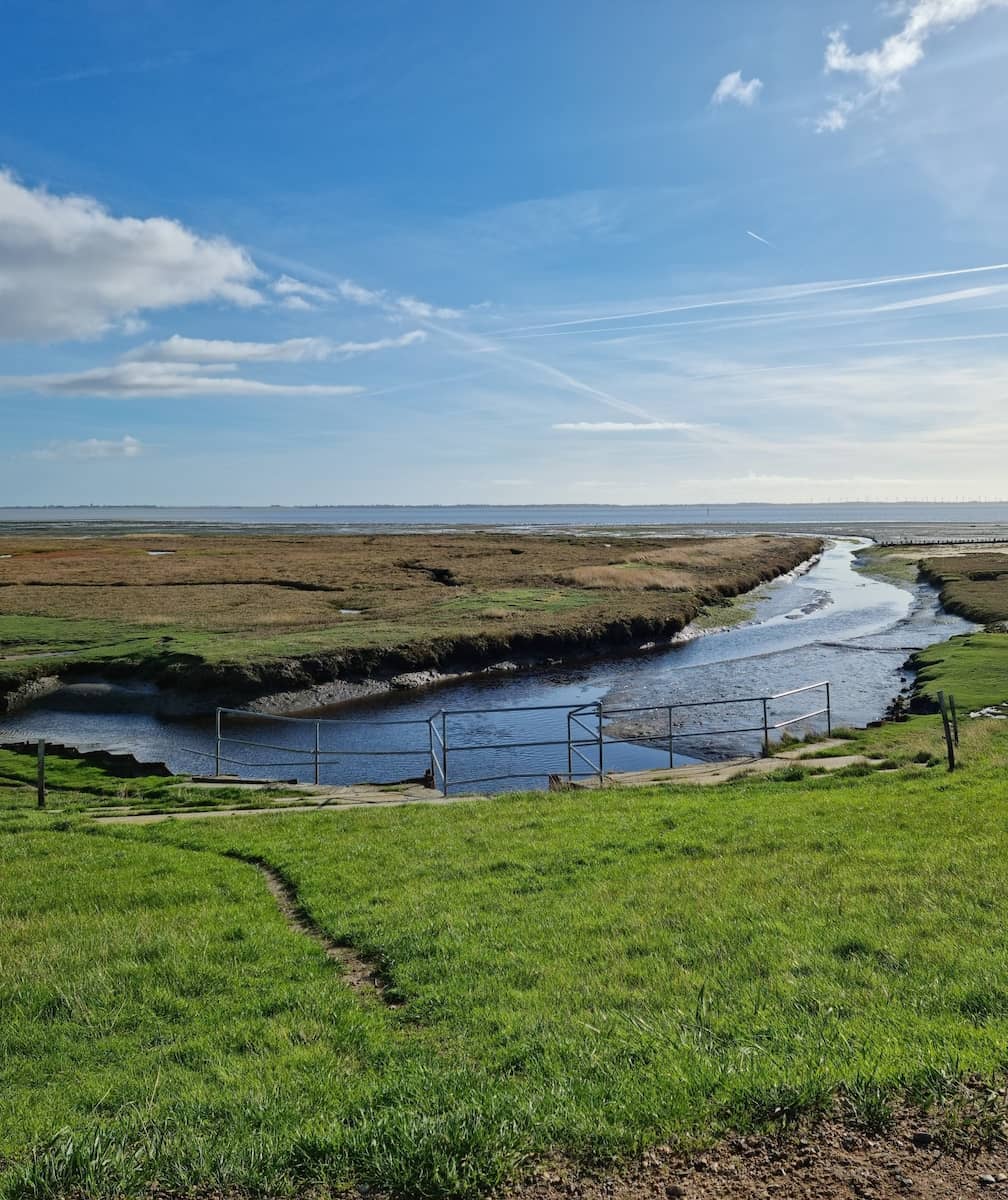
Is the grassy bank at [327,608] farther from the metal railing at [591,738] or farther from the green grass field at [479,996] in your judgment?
the green grass field at [479,996]

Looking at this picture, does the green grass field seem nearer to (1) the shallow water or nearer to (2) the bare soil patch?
(2) the bare soil patch

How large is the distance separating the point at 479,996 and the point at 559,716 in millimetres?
25918

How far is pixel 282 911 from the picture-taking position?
1156 cm

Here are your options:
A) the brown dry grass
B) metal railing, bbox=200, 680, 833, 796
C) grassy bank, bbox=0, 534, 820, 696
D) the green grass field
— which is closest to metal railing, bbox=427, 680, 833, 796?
metal railing, bbox=200, 680, 833, 796

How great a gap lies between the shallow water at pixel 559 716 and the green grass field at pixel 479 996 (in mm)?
9285

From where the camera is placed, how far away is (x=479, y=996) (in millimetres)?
8320

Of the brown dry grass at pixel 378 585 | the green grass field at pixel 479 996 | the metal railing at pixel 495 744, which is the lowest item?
the metal railing at pixel 495 744

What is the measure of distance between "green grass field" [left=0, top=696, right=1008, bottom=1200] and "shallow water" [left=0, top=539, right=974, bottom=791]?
929 centimetres

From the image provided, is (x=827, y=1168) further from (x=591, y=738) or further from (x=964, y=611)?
(x=964, y=611)

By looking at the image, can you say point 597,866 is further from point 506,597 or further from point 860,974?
point 506,597

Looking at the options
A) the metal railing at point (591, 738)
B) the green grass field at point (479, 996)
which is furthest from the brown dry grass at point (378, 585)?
the green grass field at point (479, 996)

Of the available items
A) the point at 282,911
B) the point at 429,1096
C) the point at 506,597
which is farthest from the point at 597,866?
the point at 506,597

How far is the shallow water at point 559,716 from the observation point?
28.3 metres

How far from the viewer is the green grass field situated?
19.3 ft
